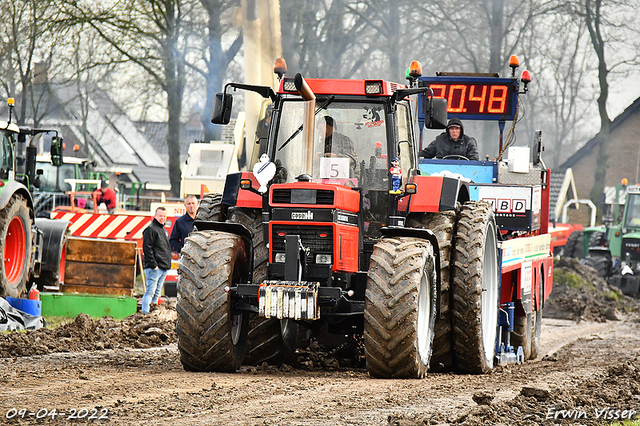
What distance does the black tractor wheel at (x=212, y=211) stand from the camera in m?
8.64

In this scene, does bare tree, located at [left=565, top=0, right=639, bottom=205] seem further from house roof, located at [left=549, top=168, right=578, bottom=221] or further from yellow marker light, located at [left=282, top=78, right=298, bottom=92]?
yellow marker light, located at [left=282, top=78, right=298, bottom=92]

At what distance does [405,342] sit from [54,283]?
27.8 feet

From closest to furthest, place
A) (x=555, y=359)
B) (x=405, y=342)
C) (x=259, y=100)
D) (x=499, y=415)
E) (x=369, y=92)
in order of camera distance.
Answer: (x=499, y=415) → (x=405, y=342) → (x=369, y=92) → (x=555, y=359) → (x=259, y=100)

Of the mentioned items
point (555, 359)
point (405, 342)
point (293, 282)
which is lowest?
point (555, 359)

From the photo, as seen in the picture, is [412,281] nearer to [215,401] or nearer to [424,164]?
[215,401]

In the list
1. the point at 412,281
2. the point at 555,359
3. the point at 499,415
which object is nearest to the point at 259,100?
the point at 555,359

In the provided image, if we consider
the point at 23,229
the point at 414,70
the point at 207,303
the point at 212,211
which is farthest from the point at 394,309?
the point at 23,229

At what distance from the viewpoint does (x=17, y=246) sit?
1316 cm

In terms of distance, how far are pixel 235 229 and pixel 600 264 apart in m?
16.5

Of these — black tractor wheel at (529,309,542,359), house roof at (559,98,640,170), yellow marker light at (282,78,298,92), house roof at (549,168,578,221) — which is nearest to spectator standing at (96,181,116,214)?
black tractor wheel at (529,309,542,359)

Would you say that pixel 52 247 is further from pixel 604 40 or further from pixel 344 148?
pixel 604 40

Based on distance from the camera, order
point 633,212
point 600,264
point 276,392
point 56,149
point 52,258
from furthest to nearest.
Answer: point 600,264
point 633,212
point 56,149
point 52,258
point 276,392

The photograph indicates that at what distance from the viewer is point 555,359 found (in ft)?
36.7

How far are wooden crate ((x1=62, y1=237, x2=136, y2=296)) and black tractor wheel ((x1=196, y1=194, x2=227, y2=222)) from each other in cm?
602
